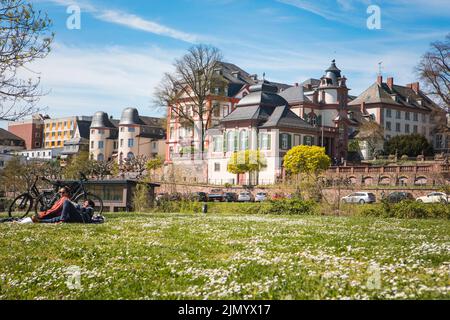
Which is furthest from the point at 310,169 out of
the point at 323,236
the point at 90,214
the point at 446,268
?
the point at 446,268

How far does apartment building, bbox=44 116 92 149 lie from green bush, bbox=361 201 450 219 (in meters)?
126

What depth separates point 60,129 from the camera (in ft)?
517

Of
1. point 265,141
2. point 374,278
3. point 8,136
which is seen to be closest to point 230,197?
point 265,141

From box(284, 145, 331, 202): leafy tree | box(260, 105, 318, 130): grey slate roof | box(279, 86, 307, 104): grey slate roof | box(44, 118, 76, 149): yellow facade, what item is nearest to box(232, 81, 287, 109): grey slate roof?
box(260, 105, 318, 130): grey slate roof

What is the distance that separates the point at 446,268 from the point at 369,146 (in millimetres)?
79780

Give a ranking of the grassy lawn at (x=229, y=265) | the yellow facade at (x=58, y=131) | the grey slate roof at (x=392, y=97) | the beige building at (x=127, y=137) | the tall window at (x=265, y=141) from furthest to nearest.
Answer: the yellow facade at (x=58, y=131)
the beige building at (x=127, y=137)
the grey slate roof at (x=392, y=97)
the tall window at (x=265, y=141)
the grassy lawn at (x=229, y=265)

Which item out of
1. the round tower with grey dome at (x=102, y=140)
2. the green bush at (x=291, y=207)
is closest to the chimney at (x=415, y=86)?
the round tower with grey dome at (x=102, y=140)

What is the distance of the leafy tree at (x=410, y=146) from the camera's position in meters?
84.0

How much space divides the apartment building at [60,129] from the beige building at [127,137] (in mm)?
19795

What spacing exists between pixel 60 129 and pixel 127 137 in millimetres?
49648

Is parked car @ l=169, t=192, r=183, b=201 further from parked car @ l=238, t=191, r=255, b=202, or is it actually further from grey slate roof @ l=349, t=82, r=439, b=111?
grey slate roof @ l=349, t=82, r=439, b=111

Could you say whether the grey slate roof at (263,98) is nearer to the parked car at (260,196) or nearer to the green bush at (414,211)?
the parked car at (260,196)

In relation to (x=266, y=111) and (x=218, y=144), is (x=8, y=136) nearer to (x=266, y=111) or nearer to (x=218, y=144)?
(x=218, y=144)

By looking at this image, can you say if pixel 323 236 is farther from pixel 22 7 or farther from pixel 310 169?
pixel 310 169
